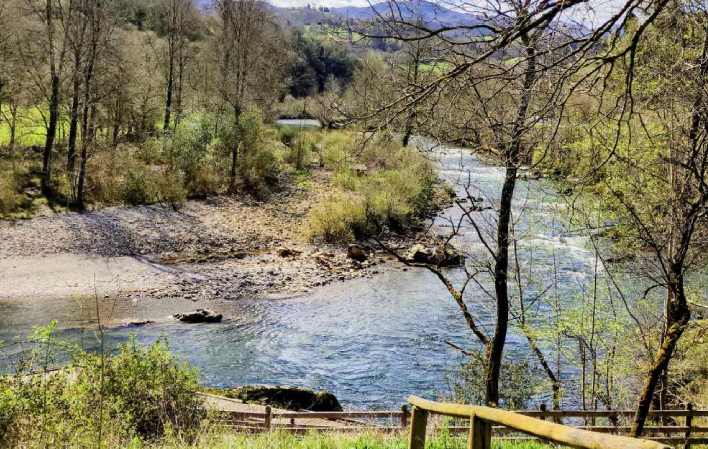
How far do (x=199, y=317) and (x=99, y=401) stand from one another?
9528mm

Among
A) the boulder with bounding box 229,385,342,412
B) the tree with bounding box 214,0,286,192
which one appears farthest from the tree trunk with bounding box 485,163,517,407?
the tree with bounding box 214,0,286,192

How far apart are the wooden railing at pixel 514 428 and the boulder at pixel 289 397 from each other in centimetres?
704

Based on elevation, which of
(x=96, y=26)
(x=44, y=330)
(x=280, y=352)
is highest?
(x=96, y=26)

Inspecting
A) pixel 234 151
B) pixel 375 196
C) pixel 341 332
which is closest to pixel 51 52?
pixel 234 151

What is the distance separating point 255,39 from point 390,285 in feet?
53.6

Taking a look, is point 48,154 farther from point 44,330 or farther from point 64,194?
point 44,330

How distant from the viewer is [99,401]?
19.5 feet

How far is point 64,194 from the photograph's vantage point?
73.8ft

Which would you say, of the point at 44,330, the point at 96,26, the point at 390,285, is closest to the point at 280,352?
the point at 390,285

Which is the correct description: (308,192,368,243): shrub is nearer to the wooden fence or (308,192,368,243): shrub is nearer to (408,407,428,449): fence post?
the wooden fence

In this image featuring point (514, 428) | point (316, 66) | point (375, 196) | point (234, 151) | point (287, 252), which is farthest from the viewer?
point (316, 66)

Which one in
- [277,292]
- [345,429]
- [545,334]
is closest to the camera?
[345,429]

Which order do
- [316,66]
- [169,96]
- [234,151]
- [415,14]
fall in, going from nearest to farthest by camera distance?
[415,14]
[234,151]
[169,96]
[316,66]

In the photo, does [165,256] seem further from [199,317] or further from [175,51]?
[175,51]
